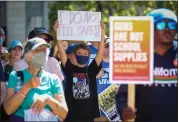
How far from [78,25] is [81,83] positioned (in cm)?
52

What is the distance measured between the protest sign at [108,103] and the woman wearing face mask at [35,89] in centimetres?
63

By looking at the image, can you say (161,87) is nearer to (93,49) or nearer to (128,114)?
(128,114)

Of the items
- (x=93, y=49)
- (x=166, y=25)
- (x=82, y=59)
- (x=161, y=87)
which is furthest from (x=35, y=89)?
(x=166, y=25)

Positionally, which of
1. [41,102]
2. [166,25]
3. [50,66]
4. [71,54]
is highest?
[166,25]

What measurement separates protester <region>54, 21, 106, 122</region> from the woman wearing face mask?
0.33 metres

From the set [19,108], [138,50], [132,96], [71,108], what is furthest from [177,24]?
[19,108]

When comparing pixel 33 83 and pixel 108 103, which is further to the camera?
pixel 108 103

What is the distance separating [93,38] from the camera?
457 cm

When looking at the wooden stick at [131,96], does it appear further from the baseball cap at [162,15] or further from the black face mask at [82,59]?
the baseball cap at [162,15]

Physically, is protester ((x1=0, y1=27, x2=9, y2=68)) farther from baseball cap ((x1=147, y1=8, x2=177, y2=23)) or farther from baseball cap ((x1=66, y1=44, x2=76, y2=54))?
baseball cap ((x1=147, y1=8, x2=177, y2=23))

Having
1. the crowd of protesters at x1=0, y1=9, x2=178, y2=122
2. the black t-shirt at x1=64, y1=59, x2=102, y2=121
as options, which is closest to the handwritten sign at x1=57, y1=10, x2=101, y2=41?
the crowd of protesters at x1=0, y1=9, x2=178, y2=122

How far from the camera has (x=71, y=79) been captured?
15.3ft

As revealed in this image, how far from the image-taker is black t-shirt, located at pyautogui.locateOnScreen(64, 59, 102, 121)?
15.2 feet

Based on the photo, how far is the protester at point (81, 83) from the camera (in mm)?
4625
